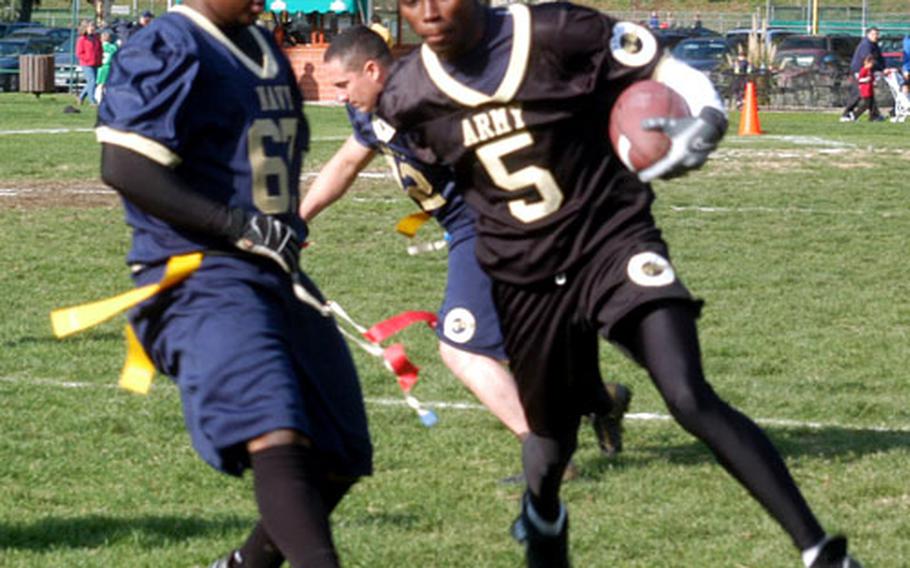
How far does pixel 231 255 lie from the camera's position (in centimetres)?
440

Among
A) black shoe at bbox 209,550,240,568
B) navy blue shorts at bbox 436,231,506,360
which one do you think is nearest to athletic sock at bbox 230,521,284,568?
black shoe at bbox 209,550,240,568

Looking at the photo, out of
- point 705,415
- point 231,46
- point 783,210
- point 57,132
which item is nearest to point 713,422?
point 705,415

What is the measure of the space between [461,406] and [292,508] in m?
4.06

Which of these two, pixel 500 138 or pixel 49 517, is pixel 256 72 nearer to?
pixel 500 138

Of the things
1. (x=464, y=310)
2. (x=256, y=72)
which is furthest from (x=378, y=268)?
(x=256, y=72)

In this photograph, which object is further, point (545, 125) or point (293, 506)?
point (545, 125)

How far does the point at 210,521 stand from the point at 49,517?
55 centimetres

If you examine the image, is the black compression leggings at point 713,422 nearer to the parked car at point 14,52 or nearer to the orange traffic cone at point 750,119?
the orange traffic cone at point 750,119

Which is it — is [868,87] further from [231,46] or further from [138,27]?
[231,46]

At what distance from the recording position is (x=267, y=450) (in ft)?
13.5

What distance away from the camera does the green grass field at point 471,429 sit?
5.82 m

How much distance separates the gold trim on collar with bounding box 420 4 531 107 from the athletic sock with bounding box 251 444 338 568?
1.23m

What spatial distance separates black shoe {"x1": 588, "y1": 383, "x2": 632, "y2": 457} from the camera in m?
6.88

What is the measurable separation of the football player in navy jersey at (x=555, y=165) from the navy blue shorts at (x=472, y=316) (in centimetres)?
129
